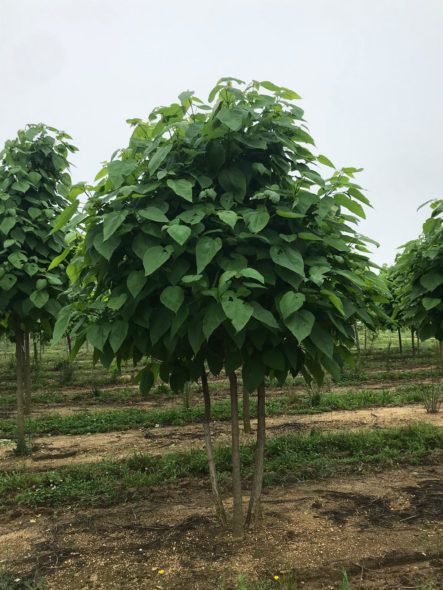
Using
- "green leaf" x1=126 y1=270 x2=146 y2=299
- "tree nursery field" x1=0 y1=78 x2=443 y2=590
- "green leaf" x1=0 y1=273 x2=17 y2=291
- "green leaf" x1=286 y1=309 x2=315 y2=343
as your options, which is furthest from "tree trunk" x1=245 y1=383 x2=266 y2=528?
"green leaf" x1=0 y1=273 x2=17 y2=291

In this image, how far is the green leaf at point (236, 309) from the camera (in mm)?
2330

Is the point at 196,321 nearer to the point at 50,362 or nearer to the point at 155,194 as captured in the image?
the point at 155,194

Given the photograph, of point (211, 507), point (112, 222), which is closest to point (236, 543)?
point (211, 507)

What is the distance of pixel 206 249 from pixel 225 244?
0.29 meters

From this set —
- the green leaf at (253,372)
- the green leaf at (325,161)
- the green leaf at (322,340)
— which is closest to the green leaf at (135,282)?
the green leaf at (253,372)

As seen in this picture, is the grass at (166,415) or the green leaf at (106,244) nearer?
the green leaf at (106,244)

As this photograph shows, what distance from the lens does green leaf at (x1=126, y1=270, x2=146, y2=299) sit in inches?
104

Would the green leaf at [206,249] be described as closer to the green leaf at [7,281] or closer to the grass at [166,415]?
the green leaf at [7,281]

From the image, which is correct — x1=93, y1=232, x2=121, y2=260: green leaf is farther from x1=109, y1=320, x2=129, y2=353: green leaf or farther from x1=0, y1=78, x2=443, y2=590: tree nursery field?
x1=109, y1=320, x2=129, y2=353: green leaf

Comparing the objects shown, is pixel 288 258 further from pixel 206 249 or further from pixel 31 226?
pixel 31 226

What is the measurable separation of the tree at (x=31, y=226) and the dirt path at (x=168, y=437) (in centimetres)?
57

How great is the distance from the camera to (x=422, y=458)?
19.2 ft

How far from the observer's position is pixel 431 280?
4316 millimetres

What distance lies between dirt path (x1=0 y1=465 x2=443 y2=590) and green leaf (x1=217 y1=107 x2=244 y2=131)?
8.62 feet
